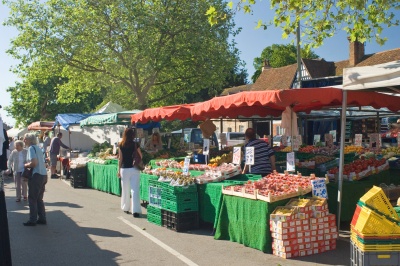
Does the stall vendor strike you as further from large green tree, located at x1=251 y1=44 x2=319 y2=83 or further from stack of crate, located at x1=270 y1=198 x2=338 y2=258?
large green tree, located at x1=251 y1=44 x2=319 y2=83

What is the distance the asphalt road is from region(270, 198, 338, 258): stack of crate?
0.14 metres

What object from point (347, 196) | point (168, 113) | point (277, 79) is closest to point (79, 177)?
point (168, 113)

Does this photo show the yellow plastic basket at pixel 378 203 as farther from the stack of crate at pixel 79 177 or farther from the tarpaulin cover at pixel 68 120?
the tarpaulin cover at pixel 68 120

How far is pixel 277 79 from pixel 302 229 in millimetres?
41002

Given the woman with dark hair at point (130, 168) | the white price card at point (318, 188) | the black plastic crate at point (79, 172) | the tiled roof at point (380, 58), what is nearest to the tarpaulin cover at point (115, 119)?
the black plastic crate at point (79, 172)

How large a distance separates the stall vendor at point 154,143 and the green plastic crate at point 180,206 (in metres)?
7.57

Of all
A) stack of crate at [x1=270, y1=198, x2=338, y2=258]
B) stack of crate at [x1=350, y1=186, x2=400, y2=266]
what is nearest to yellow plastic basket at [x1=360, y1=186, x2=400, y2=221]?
stack of crate at [x1=350, y1=186, x2=400, y2=266]

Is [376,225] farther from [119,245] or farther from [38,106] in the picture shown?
[38,106]

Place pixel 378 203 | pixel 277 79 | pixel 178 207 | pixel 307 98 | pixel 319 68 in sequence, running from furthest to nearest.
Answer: pixel 319 68 → pixel 277 79 → pixel 178 207 → pixel 307 98 → pixel 378 203

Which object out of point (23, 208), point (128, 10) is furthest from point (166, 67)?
point (23, 208)

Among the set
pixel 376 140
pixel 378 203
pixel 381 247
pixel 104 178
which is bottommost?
pixel 104 178

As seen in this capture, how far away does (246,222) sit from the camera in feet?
23.7

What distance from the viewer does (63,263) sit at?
659 cm

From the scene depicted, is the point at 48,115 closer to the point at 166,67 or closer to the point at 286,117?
the point at 166,67
